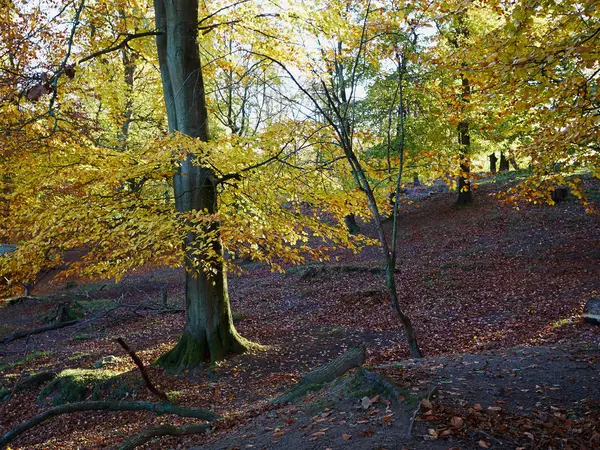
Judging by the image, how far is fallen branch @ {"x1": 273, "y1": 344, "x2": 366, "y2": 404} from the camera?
235 inches

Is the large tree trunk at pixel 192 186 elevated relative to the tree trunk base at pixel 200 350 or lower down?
elevated

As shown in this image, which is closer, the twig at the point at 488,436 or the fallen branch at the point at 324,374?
the twig at the point at 488,436

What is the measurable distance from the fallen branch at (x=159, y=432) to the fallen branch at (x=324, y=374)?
1.04 metres

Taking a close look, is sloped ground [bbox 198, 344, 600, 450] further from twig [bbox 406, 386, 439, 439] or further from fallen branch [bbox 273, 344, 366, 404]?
fallen branch [bbox 273, 344, 366, 404]

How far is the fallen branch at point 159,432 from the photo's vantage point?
523 centimetres

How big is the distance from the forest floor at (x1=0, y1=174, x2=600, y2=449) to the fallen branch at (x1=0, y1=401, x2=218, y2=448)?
0.39 meters

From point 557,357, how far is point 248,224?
5119 mm

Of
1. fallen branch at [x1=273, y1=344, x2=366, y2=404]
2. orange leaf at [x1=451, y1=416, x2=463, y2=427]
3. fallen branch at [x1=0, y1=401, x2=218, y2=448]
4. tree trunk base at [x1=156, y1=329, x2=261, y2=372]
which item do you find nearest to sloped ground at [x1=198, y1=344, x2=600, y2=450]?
orange leaf at [x1=451, y1=416, x2=463, y2=427]

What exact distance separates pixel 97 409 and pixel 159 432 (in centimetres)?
94

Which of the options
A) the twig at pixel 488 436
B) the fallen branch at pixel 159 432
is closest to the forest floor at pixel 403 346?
the twig at pixel 488 436

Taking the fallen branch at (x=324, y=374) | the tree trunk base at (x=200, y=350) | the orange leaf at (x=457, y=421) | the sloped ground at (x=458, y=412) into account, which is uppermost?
the orange leaf at (x=457, y=421)

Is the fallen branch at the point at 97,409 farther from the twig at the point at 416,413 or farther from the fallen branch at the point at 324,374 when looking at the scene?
the twig at the point at 416,413

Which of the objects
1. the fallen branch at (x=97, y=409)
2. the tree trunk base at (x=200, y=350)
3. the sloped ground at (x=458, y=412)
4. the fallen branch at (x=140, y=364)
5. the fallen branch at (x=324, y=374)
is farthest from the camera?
the tree trunk base at (x=200, y=350)

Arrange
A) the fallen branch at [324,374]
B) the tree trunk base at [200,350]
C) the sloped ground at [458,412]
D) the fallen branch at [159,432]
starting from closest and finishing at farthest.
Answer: the sloped ground at [458,412] → the fallen branch at [159,432] → the fallen branch at [324,374] → the tree trunk base at [200,350]
